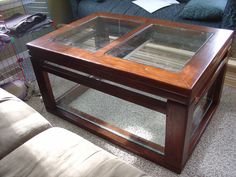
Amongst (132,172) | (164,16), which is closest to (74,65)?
(132,172)

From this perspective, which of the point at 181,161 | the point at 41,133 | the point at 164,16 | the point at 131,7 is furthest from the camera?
the point at 131,7

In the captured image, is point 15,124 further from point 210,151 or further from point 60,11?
point 60,11

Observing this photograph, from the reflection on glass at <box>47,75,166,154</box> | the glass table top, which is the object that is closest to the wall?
the reflection on glass at <box>47,75,166,154</box>

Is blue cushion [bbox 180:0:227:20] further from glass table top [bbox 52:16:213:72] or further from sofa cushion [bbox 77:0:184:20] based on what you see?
glass table top [bbox 52:16:213:72]

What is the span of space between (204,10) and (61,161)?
1.48 metres

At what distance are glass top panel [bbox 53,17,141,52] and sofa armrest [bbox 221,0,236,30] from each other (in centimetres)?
66

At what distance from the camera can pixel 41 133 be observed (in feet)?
2.91

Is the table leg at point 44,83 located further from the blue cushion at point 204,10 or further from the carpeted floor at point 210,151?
the blue cushion at point 204,10

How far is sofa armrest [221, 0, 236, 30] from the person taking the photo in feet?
5.16

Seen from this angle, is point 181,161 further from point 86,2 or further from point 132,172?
point 86,2

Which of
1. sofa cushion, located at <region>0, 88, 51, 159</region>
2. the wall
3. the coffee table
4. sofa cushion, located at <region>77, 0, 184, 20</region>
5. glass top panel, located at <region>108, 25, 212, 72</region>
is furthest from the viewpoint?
the wall

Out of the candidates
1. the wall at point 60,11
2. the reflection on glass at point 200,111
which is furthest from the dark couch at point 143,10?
the reflection on glass at point 200,111

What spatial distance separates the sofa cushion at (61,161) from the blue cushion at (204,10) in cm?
135

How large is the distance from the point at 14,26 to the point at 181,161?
1.36 meters
